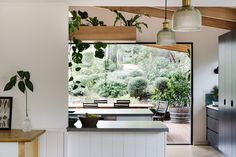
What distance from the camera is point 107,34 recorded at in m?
5.00

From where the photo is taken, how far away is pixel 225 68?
635 cm

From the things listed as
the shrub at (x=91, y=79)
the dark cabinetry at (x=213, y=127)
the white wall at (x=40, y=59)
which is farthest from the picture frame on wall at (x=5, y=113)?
the shrub at (x=91, y=79)

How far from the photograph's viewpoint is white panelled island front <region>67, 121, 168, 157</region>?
403cm

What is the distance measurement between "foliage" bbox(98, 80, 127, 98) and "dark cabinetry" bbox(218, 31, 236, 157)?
2.98 meters

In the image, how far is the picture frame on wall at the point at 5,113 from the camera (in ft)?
13.0

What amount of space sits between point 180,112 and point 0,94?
21.1ft

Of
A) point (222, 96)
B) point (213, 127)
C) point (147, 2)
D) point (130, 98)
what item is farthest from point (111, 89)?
point (147, 2)

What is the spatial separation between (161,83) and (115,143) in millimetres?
5212

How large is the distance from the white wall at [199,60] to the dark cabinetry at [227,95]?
1280 millimetres

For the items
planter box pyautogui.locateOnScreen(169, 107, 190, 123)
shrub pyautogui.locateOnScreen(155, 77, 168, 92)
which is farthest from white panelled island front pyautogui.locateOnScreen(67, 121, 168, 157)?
planter box pyautogui.locateOnScreen(169, 107, 190, 123)

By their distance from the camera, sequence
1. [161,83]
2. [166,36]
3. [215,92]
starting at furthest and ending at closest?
[161,83] → [215,92] → [166,36]

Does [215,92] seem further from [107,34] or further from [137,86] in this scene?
[107,34]

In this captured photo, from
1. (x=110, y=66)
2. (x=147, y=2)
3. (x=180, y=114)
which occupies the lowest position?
(x=180, y=114)

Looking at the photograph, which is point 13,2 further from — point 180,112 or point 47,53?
point 180,112
